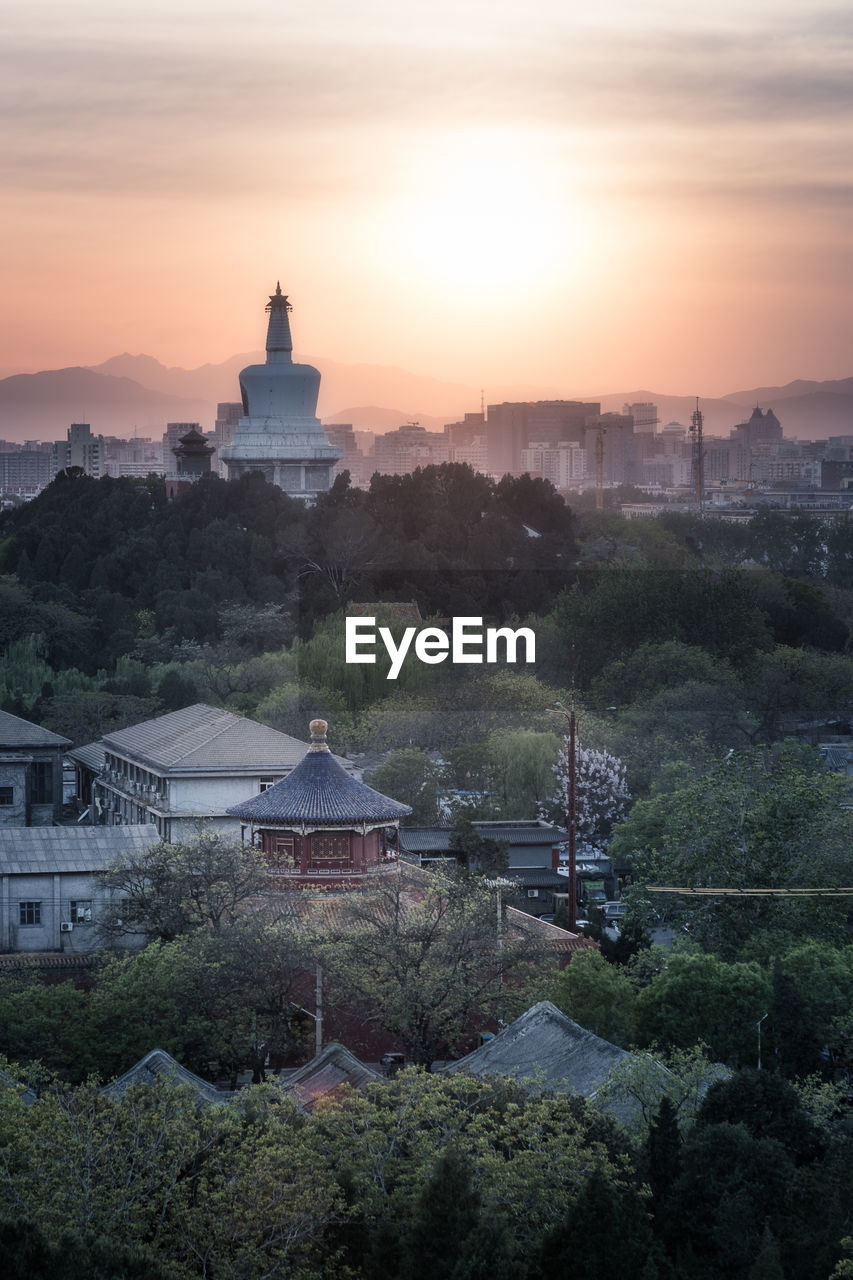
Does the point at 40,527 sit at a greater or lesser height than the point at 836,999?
greater

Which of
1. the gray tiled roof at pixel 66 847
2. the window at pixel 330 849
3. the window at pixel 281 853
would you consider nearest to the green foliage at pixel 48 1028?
the window at pixel 281 853

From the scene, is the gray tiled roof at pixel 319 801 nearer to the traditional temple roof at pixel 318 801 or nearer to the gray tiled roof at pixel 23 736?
the traditional temple roof at pixel 318 801

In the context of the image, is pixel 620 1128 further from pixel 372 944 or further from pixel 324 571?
pixel 324 571

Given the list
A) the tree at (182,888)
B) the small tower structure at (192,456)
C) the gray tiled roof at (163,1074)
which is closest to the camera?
the gray tiled roof at (163,1074)

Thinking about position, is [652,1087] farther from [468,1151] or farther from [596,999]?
[596,999]

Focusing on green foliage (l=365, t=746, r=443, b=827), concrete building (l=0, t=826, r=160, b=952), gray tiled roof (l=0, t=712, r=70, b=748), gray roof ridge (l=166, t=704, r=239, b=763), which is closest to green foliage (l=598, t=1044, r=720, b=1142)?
concrete building (l=0, t=826, r=160, b=952)

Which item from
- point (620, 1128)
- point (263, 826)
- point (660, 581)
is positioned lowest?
point (620, 1128)

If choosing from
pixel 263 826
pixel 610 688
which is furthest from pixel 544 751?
pixel 263 826
